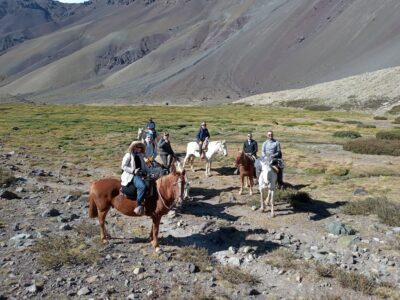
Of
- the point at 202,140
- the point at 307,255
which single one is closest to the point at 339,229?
the point at 307,255

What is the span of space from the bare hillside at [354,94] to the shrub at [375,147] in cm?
4775

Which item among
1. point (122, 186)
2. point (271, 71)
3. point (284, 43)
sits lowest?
point (122, 186)

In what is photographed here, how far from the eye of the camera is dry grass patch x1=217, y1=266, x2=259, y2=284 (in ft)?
34.7

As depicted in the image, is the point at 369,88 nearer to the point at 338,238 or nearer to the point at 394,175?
the point at 394,175

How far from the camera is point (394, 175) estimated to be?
23375 mm

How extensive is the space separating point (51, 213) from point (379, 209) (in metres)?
10.6

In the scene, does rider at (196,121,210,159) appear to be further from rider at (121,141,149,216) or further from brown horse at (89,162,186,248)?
rider at (121,141,149,216)

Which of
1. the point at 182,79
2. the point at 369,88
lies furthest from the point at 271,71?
the point at 369,88

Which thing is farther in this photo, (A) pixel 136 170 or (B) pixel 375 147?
(B) pixel 375 147

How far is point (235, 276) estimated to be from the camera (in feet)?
35.0

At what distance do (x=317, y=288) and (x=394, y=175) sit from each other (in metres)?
14.9

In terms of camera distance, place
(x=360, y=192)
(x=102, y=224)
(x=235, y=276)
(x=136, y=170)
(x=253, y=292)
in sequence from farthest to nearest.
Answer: (x=360, y=192)
(x=102, y=224)
(x=136, y=170)
(x=235, y=276)
(x=253, y=292)

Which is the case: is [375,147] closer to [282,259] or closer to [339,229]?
[339,229]

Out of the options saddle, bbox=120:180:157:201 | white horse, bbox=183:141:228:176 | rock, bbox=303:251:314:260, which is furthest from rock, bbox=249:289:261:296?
white horse, bbox=183:141:228:176
